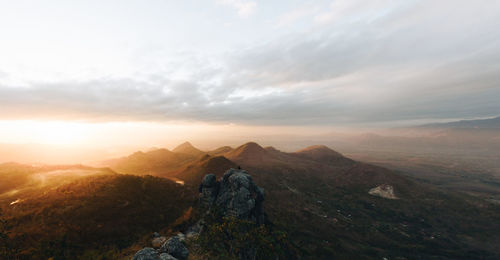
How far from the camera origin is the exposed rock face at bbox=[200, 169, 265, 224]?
3638cm

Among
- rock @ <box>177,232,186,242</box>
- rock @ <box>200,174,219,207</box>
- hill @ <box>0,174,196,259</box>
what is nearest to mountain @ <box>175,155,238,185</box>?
hill @ <box>0,174,196,259</box>

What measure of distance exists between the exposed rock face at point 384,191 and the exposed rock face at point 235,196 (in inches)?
4010

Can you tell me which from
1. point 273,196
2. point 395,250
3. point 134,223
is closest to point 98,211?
point 134,223

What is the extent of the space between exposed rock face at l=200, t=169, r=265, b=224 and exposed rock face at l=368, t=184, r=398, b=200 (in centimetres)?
10186

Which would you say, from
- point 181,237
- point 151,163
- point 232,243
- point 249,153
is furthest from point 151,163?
point 232,243

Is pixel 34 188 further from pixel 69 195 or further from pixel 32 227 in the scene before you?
pixel 32 227

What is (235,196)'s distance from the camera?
1476 inches

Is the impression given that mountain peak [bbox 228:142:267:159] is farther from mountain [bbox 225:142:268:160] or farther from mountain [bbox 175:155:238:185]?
mountain [bbox 175:155:238:185]

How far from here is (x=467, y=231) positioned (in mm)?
75688

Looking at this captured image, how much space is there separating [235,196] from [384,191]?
114 metres

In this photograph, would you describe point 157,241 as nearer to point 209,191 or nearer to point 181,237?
point 181,237

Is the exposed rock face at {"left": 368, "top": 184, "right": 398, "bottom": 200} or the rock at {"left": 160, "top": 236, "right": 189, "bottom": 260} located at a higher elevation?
the rock at {"left": 160, "top": 236, "right": 189, "bottom": 260}

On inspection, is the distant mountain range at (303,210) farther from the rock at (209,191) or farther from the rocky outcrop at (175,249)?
the rocky outcrop at (175,249)

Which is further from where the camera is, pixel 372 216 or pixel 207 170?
pixel 207 170
